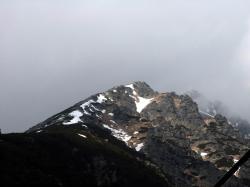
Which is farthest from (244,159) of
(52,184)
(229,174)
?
(52,184)

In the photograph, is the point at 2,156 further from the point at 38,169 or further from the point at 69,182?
the point at 69,182

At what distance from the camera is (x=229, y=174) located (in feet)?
19.0

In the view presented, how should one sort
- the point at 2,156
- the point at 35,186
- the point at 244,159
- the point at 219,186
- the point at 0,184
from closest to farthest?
the point at 244,159 < the point at 219,186 < the point at 0,184 < the point at 35,186 < the point at 2,156

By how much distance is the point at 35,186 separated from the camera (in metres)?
179

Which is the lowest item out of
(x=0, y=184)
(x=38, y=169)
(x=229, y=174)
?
(x=229, y=174)

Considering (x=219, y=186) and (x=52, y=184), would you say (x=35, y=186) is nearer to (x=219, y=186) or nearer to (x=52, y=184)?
(x=52, y=184)

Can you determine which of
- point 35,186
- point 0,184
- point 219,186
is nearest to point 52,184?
point 35,186

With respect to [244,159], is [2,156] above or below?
above

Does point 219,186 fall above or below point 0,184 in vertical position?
below

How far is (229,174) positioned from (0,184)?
168379 millimetres

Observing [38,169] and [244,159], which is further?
[38,169]

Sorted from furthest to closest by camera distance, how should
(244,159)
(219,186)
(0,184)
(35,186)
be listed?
(35,186), (0,184), (219,186), (244,159)

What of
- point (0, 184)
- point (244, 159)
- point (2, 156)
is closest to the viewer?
point (244, 159)

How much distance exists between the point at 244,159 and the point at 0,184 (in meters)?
169
